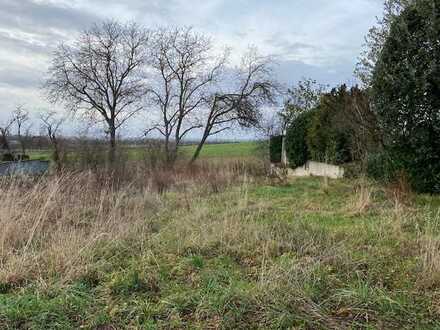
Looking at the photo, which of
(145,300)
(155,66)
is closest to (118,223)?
(145,300)

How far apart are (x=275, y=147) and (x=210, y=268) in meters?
24.3

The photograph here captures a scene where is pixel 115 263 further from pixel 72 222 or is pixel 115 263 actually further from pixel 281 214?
pixel 281 214

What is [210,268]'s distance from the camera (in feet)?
15.0

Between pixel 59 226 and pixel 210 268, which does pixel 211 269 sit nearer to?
pixel 210 268

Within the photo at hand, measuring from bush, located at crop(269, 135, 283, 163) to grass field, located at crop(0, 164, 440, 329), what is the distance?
20.7 m

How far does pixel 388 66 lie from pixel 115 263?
690 cm

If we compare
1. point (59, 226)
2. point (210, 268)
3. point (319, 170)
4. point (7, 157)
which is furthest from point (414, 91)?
point (7, 157)

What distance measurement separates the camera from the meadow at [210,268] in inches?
137

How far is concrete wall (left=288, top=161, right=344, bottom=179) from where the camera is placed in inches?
639

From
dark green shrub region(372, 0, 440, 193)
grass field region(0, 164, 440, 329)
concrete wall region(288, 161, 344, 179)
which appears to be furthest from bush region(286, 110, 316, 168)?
grass field region(0, 164, 440, 329)

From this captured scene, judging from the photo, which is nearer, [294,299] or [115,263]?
[294,299]

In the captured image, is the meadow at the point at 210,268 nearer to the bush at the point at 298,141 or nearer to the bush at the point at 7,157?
the bush at the point at 7,157

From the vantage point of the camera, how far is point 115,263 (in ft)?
15.9

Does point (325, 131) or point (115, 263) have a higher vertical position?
point (325, 131)
